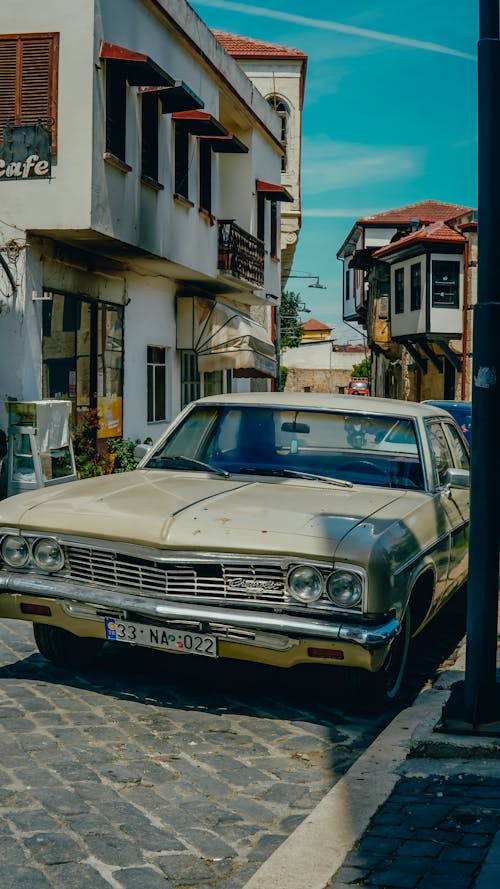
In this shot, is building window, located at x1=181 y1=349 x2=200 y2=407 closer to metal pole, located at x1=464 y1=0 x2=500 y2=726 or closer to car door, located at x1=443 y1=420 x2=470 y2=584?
car door, located at x1=443 y1=420 x2=470 y2=584

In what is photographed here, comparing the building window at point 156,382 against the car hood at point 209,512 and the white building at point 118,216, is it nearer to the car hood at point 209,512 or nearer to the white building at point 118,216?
the white building at point 118,216

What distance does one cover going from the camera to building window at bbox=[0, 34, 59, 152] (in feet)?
42.8

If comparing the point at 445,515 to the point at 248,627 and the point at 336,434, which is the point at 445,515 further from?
the point at 248,627

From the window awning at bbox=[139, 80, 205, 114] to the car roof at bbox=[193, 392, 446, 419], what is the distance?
9.50 meters

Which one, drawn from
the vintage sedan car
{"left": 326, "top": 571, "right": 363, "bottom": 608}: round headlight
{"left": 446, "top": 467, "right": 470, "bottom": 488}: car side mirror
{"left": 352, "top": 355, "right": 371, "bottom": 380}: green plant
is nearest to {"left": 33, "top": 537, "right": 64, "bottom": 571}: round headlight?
the vintage sedan car

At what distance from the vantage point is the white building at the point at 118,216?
13.0 meters

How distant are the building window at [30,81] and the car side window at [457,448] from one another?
744 centimetres

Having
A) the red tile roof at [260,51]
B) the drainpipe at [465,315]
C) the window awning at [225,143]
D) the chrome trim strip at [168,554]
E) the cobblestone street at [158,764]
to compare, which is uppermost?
the red tile roof at [260,51]

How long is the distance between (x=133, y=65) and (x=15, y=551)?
9.80 metres

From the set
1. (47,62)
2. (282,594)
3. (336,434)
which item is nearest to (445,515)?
(336,434)

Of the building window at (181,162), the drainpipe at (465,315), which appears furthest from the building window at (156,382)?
the drainpipe at (465,315)

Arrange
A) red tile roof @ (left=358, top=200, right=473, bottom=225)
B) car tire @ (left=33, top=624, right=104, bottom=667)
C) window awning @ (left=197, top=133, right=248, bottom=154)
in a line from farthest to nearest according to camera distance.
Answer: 1. red tile roof @ (left=358, top=200, right=473, bottom=225)
2. window awning @ (left=197, top=133, right=248, bottom=154)
3. car tire @ (left=33, top=624, right=104, bottom=667)

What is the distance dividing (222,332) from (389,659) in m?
15.2

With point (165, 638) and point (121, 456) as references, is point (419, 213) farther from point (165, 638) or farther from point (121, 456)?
point (165, 638)
